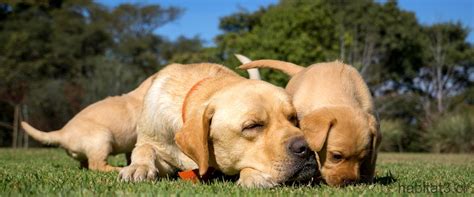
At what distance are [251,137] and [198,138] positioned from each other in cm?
39

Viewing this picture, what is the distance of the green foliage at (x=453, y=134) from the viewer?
21.9 metres

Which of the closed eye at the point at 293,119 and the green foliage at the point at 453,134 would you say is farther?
the green foliage at the point at 453,134

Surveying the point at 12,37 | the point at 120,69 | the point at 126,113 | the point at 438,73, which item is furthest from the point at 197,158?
the point at 438,73

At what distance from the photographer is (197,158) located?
14.0 feet

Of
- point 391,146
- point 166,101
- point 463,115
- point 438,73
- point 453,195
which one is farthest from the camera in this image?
point 438,73

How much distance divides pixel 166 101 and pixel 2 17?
36.7 metres

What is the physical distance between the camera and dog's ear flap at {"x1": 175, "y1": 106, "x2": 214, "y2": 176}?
4.25 metres

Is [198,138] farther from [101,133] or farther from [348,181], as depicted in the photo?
[101,133]

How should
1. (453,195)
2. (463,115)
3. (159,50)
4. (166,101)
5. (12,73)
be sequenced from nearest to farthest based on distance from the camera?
(453,195) < (166,101) < (463,115) < (12,73) < (159,50)

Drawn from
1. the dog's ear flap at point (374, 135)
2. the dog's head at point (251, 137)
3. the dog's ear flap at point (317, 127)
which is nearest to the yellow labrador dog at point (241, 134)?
the dog's head at point (251, 137)

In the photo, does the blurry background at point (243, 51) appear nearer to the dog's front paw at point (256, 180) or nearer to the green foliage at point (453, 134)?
the green foliage at point (453, 134)

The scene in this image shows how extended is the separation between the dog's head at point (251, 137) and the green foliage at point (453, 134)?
63.3 ft

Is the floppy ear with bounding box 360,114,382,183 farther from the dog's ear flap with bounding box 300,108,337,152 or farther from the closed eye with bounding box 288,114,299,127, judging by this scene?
the closed eye with bounding box 288,114,299,127

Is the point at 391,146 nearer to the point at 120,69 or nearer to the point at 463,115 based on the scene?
the point at 463,115
